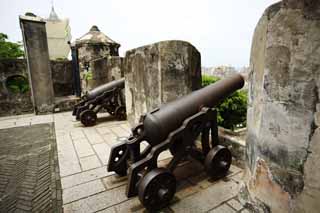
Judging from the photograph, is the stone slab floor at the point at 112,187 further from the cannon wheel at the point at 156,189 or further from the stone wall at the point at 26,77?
the stone wall at the point at 26,77

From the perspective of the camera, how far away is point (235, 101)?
761 cm

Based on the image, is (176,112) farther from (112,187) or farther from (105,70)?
(105,70)

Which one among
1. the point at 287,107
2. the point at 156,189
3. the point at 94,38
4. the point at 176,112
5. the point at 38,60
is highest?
the point at 94,38

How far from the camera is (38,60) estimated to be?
253 inches

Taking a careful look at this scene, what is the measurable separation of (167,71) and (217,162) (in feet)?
5.06

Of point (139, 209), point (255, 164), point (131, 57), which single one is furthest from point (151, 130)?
point (131, 57)

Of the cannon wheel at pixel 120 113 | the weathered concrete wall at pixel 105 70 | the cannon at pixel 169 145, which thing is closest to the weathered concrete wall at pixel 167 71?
the cannon at pixel 169 145

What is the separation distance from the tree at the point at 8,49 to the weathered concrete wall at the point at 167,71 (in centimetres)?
1798

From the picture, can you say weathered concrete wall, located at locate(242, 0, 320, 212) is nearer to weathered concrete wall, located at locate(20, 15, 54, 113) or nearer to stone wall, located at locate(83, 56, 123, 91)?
stone wall, located at locate(83, 56, 123, 91)

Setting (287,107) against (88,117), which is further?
(88,117)

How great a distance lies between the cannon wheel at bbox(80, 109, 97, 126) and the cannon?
9.01 ft

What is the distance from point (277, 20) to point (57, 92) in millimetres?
12022

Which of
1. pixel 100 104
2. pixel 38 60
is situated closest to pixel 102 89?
pixel 100 104

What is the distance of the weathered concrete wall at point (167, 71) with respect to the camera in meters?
2.80
